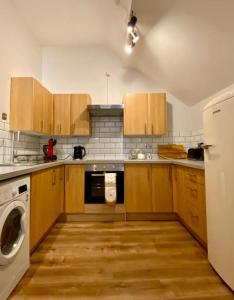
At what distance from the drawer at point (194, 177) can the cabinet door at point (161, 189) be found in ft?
1.87

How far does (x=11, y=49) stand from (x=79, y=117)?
1312 mm

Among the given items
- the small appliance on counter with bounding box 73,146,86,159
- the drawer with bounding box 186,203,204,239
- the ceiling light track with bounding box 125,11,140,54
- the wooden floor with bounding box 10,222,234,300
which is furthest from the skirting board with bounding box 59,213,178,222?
the ceiling light track with bounding box 125,11,140,54

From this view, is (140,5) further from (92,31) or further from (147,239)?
(147,239)

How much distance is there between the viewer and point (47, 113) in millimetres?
3129

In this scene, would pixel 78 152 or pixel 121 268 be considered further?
pixel 78 152

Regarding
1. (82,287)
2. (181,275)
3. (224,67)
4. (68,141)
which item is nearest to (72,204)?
(68,141)

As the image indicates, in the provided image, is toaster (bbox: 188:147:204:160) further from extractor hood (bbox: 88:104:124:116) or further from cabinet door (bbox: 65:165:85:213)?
cabinet door (bbox: 65:165:85:213)

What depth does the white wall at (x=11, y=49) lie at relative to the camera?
2.36 metres

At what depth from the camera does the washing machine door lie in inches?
54.6

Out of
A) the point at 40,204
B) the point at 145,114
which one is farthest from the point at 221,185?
the point at 145,114

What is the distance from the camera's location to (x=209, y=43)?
2.08m

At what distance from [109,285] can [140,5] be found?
9.07 feet

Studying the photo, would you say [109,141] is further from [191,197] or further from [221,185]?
[221,185]

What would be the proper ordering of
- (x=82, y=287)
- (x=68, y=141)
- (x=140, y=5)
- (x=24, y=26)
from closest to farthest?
(x=82, y=287)
(x=140, y=5)
(x=24, y=26)
(x=68, y=141)
